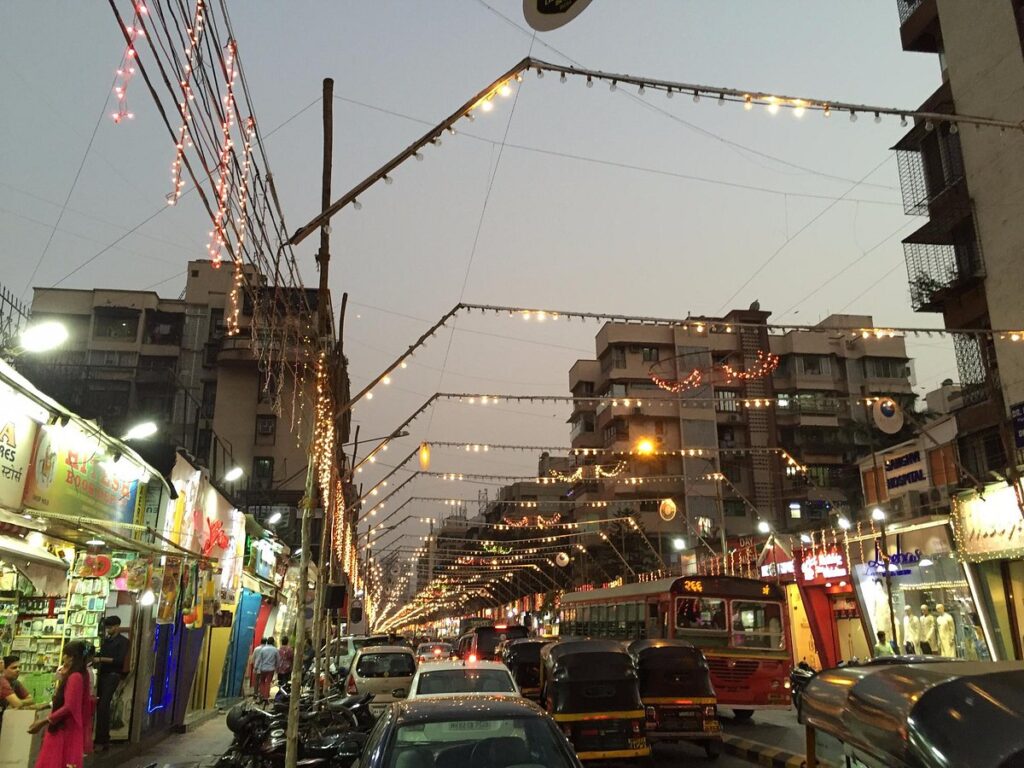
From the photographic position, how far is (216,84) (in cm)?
862

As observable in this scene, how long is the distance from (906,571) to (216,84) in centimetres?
2201

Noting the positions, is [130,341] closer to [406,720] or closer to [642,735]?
[642,735]

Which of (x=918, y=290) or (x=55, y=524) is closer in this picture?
(x=55, y=524)

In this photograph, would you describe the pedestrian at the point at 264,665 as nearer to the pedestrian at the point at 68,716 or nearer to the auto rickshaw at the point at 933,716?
the pedestrian at the point at 68,716

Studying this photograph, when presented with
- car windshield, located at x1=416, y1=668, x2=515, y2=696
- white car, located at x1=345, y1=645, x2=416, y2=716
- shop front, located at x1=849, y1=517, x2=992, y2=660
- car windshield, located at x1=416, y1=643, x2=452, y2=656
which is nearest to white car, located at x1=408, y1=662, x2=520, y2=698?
car windshield, located at x1=416, y1=668, x2=515, y2=696

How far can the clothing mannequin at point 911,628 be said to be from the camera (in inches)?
858

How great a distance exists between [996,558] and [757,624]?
19.3 ft

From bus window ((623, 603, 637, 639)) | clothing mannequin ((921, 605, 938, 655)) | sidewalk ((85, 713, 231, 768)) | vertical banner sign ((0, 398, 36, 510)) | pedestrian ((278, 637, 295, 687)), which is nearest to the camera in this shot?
vertical banner sign ((0, 398, 36, 510))

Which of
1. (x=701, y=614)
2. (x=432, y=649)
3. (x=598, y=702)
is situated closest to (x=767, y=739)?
(x=701, y=614)

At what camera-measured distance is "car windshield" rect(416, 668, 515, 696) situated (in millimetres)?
11094

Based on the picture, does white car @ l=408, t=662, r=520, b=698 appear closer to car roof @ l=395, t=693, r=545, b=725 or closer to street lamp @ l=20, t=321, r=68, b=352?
car roof @ l=395, t=693, r=545, b=725

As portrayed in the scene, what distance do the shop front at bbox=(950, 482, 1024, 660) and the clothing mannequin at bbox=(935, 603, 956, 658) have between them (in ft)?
3.65

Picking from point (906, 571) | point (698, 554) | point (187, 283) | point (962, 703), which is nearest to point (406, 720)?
point (962, 703)

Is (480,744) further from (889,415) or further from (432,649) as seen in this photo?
(432,649)
